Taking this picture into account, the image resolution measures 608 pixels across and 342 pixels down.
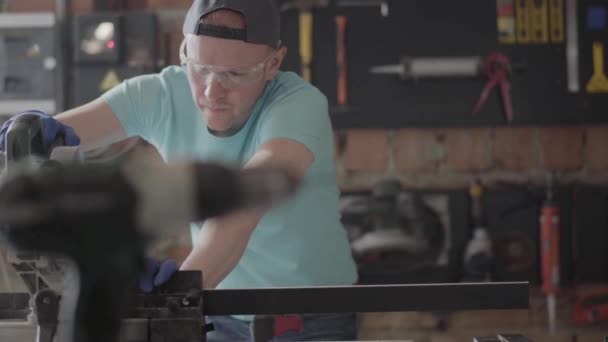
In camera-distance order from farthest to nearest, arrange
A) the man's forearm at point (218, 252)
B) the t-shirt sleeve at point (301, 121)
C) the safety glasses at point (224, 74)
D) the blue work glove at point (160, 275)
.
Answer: the safety glasses at point (224, 74)
the t-shirt sleeve at point (301, 121)
the man's forearm at point (218, 252)
the blue work glove at point (160, 275)

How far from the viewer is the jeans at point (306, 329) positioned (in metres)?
0.88

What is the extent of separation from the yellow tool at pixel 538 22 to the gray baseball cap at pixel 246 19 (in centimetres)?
84

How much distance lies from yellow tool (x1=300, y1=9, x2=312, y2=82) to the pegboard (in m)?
0.01

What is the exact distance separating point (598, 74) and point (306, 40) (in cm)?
55

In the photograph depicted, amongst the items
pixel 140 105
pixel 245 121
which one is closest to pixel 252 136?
pixel 245 121

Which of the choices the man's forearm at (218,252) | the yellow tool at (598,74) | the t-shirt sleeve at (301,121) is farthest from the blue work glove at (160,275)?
the yellow tool at (598,74)

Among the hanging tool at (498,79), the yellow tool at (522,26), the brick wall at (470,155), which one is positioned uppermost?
the yellow tool at (522,26)

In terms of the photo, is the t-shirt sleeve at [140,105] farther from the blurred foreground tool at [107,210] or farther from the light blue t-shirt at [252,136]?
the blurred foreground tool at [107,210]

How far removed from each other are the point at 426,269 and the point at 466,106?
315 millimetres

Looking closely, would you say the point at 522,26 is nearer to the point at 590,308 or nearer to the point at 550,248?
the point at 550,248

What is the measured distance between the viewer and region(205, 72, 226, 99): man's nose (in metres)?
0.93

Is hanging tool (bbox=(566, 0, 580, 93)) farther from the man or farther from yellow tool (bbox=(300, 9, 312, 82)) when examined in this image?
the man

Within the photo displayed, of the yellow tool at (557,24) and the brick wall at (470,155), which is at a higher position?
the yellow tool at (557,24)

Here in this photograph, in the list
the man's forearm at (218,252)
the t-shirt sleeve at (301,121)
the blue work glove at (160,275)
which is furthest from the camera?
the t-shirt sleeve at (301,121)
